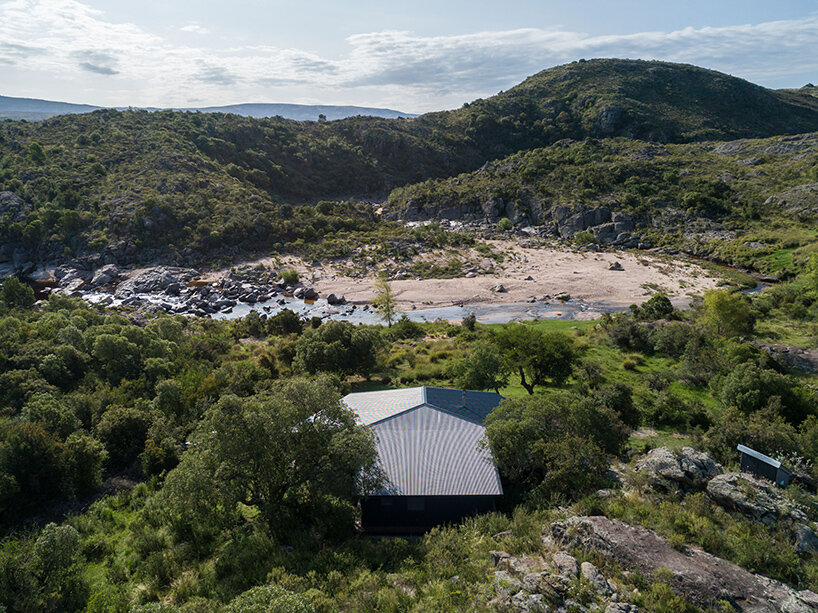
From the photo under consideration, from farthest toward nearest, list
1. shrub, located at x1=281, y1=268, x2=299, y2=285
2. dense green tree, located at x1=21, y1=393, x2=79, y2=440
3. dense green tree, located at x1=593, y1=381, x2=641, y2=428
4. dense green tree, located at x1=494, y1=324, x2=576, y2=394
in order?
shrub, located at x1=281, y1=268, x2=299, y2=285, dense green tree, located at x1=494, y1=324, x2=576, y2=394, dense green tree, located at x1=593, y1=381, x2=641, y2=428, dense green tree, located at x1=21, y1=393, x2=79, y2=440

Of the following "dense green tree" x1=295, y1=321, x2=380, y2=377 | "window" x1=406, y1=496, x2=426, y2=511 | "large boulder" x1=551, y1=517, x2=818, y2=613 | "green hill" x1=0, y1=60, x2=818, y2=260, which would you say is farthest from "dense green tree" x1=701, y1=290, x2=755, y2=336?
"green hill" x1=0, y1=60, x2=818, y2=260

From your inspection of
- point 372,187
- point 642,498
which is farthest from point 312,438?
point 372,187

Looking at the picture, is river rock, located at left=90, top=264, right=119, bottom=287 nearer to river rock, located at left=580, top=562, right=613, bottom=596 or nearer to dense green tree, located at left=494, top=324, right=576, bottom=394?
dense green tree, located at left=494, top=324, right=576, bottom=394

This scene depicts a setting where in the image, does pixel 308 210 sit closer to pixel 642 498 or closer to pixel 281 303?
pixel 281 303

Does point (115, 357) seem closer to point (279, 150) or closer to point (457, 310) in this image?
point (457, 310)

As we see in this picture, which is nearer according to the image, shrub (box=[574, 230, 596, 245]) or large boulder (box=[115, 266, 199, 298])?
large boulder (box=[115, 266, 199, 298])

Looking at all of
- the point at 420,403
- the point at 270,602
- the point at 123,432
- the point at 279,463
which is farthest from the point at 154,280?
the point at 270,602

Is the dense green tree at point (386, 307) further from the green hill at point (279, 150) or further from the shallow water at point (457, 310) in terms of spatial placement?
the green hill at point (279, 150)
